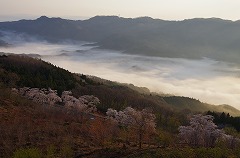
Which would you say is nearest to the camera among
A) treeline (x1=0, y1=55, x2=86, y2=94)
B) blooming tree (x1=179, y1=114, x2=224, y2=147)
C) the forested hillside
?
the forested hillside

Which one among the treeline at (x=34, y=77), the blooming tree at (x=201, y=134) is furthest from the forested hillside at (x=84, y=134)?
the treeline at (x=34, y=77)

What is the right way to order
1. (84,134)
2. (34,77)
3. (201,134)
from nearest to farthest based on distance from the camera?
(84,134), (201,134), (34,77)

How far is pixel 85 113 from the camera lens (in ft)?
335

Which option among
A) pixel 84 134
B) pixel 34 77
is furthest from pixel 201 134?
Answer: pixel 34 77

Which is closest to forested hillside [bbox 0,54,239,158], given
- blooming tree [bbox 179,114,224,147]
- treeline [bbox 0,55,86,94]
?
blooming tree [bbox 179,114,224,147]

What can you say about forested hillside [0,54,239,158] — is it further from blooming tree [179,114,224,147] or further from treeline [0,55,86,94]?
treeline [0,55,86,94]

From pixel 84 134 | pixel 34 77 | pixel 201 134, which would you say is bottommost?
pixel 84 134

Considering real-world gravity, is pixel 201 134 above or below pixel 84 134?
above

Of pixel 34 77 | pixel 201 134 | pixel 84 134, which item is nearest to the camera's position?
pixel 84 134

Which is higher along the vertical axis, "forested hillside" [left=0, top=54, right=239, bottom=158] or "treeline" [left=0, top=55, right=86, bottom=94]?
"treeline" [left=0, top=55, right=86, bottom=94]

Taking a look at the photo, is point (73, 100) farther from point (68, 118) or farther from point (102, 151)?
point (102, 151)

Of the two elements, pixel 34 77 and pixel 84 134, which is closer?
pixel 84 134

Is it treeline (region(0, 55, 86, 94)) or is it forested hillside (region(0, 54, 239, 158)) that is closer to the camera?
forested hillside (region(0, 54, 239, 158))

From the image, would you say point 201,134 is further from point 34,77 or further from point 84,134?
point 34,77
